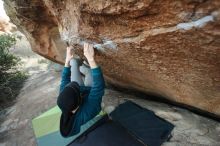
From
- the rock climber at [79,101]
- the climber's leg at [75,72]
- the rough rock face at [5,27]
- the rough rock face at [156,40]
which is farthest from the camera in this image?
the rough rock face at [5,27]

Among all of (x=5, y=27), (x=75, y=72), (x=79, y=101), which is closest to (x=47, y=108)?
(x=75, y=72)

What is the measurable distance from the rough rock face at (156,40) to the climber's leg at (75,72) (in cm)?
17

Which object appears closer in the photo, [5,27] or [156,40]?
[156,40]

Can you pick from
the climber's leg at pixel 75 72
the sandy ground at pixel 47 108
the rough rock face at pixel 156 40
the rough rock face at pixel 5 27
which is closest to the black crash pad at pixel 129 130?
the sandy ground at pixel 47 108

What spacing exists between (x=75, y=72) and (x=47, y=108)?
2364 millimetres

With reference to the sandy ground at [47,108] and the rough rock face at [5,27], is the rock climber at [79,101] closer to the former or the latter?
the sandy ground at [47,108]

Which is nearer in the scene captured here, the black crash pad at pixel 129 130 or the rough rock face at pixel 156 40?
the rough rock face at pixel 156 40

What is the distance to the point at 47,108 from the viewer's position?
5723mm

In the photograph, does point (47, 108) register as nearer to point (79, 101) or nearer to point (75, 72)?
point (75, 72)

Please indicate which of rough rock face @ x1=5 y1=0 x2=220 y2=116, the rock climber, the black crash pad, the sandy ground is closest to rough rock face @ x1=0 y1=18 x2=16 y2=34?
the sandy ground

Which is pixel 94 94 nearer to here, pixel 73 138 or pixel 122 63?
pixel 122 63

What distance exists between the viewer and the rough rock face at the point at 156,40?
81.7 inches

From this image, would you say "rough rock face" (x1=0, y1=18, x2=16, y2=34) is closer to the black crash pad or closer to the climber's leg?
the climber's leg

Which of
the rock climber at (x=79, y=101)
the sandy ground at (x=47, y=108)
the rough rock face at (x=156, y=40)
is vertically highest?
→ the rough rock face at (x=156, y=40)
